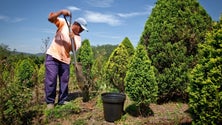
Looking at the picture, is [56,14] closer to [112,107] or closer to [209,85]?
[112,107]

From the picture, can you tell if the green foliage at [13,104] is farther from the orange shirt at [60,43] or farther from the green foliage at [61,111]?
the orange shirt at [60,43]

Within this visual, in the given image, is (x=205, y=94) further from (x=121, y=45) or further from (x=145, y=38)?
(x=121, y=45)

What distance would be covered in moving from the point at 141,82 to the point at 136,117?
2.64ft

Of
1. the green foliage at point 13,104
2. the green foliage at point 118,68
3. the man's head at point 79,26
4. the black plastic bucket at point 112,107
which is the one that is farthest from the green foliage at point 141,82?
the green foliage at point 118,68

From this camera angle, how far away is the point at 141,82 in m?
4.82

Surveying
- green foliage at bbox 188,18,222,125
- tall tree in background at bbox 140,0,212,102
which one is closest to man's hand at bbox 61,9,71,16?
tall tree in background at bbox 140,0,212,102

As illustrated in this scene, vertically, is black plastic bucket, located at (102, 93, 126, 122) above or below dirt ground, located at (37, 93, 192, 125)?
above

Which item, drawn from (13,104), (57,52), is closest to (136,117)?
(57,52)

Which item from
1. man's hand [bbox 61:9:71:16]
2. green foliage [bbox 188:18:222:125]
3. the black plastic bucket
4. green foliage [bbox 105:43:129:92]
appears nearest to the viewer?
green foliage [bbox 188:18:222:125]

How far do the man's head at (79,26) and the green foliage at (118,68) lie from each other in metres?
2.23

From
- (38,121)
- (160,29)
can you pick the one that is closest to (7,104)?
(38,121)

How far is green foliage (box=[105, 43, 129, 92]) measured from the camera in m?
7.57

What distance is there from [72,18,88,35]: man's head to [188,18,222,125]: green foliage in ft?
9.72

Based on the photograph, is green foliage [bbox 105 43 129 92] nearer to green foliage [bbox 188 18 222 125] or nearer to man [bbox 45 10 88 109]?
man [bbox 45 10 88 109]
